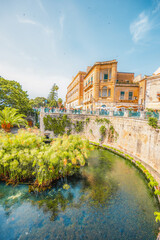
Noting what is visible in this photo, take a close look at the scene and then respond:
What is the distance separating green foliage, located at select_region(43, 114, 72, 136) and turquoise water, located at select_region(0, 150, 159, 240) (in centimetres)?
→ 1183

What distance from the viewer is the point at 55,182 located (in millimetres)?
9852

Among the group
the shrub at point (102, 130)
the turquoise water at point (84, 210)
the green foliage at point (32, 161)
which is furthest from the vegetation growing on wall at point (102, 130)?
the green foliage at point (32, 161)

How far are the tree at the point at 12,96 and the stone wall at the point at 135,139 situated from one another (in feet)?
48.5

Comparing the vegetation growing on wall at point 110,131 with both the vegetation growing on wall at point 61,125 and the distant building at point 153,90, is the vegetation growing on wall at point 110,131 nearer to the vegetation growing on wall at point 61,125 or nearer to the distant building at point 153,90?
the vegetation growing on wall at point 61,125

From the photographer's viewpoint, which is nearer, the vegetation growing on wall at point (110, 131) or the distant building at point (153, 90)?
the vegetation growing on wall at point (110, 131)

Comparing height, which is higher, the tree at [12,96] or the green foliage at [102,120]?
the tree at [12,96]

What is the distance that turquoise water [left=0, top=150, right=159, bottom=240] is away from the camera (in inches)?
239

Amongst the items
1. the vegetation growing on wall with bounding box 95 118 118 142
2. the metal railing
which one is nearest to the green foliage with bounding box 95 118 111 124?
the vegetation growing on wall with bounding box 95 118 118 142

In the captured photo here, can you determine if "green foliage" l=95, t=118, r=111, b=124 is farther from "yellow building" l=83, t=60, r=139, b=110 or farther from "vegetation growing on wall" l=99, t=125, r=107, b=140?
"yellow building" l=83, t=60, r=139, b=110

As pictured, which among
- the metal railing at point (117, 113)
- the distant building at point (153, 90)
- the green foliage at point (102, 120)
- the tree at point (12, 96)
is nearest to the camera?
the metal railing at point (117, 113)

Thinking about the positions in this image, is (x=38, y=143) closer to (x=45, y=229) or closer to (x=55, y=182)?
(x=55, y=182)

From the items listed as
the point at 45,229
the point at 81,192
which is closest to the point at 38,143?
the point at 81,192

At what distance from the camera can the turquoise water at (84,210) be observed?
6070 mm

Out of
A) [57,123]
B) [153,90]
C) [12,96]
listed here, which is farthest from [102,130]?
[12,96]
